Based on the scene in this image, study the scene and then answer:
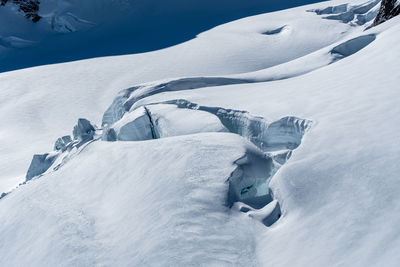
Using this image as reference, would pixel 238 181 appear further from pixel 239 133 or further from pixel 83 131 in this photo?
pixel 83 131

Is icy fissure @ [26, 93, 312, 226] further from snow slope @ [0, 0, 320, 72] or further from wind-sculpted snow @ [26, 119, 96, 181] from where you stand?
snow slope @ [0, 0, 320, 72]

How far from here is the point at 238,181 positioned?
297 cm

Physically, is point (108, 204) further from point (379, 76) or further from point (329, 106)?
point (379, 76)

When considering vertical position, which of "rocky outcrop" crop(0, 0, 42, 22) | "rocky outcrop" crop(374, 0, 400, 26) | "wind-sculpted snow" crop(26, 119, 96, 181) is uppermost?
"rocky outcrop" crop(0, 0, 42, 22)

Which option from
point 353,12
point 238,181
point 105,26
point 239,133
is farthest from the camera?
point 105,26

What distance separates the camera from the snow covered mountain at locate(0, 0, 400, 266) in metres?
2.27

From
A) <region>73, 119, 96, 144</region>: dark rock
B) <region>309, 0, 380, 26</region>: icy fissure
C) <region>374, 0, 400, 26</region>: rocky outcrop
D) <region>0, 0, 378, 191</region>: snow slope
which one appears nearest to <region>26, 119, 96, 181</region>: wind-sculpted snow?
<region>73, 119, 96, 144</region>: dark rock

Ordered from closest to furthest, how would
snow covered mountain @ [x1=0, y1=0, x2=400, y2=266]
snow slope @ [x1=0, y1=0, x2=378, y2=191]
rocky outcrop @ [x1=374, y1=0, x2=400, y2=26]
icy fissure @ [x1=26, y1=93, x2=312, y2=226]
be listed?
1. snow covered mountain @ [x1=0, y1=0, x2=400, y2=266]
2. icy fissure @ [x1=26, y1=93, x2=312, y2=226]
3. rocky outcrop @ [x1=374, y1=0, x2=400, y2=26]
4. snow slope @ [x1=0, y1=0, x2=378, y2=191]

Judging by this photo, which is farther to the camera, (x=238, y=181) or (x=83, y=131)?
(x=83, y=131)

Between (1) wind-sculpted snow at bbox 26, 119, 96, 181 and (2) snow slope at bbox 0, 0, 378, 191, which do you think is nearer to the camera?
(1) wind-sculpted snow at bbox 26, 119, 96, 181

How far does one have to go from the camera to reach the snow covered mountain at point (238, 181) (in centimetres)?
227

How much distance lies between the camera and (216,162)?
3.11 m

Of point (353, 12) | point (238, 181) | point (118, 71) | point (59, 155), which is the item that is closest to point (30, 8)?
point (118, 71)

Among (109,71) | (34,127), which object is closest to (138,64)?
(109,71)
